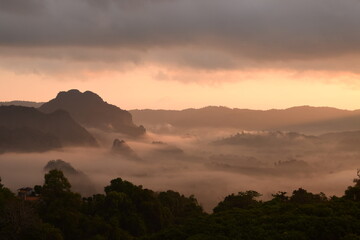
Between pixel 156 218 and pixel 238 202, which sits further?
pixel 238 202

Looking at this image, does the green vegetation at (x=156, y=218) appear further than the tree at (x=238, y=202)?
No

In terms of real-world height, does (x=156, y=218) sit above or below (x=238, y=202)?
below

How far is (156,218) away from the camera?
77.9 m

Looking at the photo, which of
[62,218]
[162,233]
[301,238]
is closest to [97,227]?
[62,218]

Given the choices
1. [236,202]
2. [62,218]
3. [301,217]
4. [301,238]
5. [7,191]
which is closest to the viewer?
[301,238]

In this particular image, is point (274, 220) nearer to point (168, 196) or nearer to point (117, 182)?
point (117, 182)

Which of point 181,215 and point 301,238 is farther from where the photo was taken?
point 181,215

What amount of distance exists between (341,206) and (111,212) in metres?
39.8

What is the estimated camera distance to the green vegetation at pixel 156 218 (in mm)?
36625

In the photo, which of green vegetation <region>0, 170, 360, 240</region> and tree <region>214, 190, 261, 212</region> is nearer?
green vegetation <region>0, 170, 360, 240</region>

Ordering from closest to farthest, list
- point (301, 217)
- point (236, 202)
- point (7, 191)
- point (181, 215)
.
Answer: point (301, 217) < point (7, 191) < point (236, 202) < point (181, 215)

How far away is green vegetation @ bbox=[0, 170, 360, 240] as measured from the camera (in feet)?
120

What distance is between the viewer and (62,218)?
6300 cm

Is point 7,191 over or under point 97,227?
over
